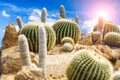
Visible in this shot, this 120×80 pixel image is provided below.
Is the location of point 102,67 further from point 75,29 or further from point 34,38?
point 75,29

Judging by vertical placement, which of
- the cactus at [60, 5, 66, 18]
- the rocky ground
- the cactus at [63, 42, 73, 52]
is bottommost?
the rocky ground

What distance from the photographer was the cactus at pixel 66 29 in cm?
2025

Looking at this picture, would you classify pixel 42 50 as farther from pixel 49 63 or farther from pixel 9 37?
pixel 9 37

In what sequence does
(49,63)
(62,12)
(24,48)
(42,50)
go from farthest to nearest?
(62,12), (49,63), (42,50), (24,48)

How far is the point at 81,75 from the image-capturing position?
1247cm

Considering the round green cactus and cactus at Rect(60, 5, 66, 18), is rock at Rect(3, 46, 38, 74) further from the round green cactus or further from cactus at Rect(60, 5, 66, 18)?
cactus at Rect(60, 5, 66, 18)

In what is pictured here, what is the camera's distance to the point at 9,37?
57.8 ft

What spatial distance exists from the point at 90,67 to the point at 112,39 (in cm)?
955

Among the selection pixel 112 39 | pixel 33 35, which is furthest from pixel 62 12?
pixel 33 35

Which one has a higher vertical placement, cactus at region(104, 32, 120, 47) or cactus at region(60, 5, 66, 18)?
cactus at region(60, 5, 66, 18)

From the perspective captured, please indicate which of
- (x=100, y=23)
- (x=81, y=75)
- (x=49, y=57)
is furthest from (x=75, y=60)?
(x=100, y=23)

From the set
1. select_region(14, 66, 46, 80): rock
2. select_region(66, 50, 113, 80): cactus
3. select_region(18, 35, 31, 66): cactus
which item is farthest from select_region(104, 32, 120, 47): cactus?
select_region(14, 66, 46, 80): rock

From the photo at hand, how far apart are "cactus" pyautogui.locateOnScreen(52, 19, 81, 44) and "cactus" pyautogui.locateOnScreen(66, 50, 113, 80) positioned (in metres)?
7.74

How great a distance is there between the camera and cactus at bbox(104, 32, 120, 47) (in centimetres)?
2158
